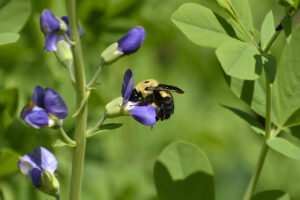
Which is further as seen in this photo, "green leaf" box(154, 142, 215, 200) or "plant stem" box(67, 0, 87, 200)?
"green leaf" box(154, 142, 215, 200)

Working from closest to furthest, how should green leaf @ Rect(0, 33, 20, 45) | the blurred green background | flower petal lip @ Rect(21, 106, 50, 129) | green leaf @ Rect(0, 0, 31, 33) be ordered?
flower petal lip @ Rect(21, 106, 50, 129) < green leaf @ Rect(0, 33, 20, 45) < green leaf @ Rect(0, 0, 31, 33) < the blurred green background

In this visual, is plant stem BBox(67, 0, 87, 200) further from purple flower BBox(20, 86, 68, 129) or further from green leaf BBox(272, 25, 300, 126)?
green leaf BBox(272, 25, 300, 126)

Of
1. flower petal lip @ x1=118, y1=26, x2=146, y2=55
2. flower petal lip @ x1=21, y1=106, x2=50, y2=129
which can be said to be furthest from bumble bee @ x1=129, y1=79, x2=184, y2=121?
flower petal lip @ x1=21, y1=106, x2=50, y2=129

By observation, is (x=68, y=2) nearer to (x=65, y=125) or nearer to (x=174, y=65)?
(x=65, y=125)

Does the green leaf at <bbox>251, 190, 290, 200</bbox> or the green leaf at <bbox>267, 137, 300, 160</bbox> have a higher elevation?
the green leaf at <bbox>267, 137, 300, 160</bbox>

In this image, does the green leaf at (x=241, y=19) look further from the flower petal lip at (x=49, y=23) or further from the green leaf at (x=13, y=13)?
the green leaf at (x=13, y=13)

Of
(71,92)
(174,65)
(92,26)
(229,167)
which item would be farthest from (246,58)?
(174,65)

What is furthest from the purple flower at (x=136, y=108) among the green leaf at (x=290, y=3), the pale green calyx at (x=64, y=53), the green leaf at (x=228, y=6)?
the green leaf at (x=290, y=3)
